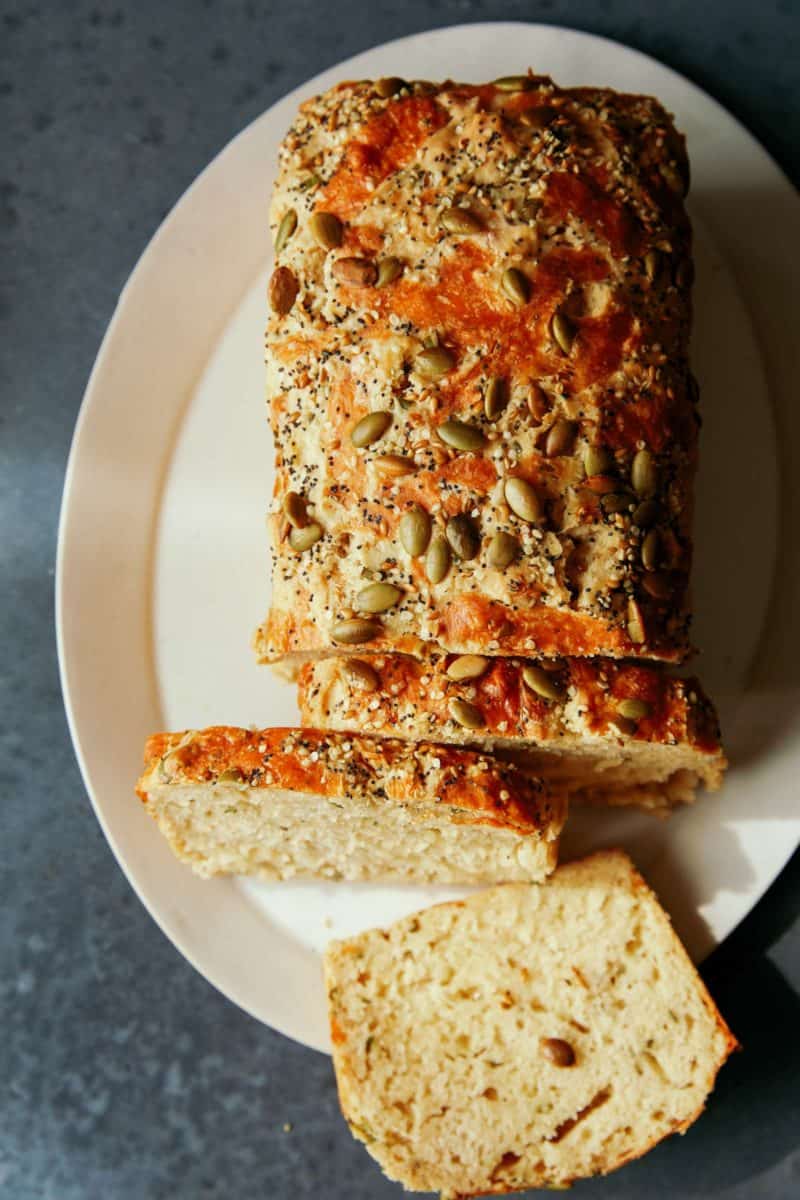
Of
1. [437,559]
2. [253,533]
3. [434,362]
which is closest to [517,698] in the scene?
[437,559]

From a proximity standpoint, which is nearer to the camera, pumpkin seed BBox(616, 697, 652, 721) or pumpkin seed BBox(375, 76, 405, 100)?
pumpkin seed BBox(616, 697, 652, 721)

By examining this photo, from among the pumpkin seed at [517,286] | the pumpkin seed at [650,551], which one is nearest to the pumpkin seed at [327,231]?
the pumpkin seed at [517,286]

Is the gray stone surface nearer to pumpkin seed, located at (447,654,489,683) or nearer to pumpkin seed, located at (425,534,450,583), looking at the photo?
pumpkin seed, located at (447,654,489,683)

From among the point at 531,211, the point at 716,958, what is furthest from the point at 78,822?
the point at 531,211

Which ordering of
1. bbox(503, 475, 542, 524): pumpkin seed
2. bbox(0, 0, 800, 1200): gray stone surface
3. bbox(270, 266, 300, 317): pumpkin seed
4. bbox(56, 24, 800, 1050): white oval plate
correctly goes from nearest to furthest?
bbox(503, 475, 542, 524): pumpkin seed → bbox(270, 266, 300, 317): pumpkin seed → bbox(56, 24, 800, 1050): white oval plate → bbox(0, 0, 800, 1200): gray stone surface

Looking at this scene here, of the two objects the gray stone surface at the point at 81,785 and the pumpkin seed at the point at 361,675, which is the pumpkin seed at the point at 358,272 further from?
the gray stone surface at the point at 81,785

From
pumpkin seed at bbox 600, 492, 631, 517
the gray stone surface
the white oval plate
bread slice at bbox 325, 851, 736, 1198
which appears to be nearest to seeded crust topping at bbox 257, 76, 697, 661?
pumpkin seed at bbox 600, 492, 631, 517
